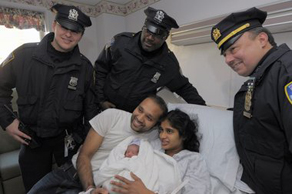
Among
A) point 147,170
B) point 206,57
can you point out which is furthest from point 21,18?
point 147,170

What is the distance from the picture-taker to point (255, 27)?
2.94 feet

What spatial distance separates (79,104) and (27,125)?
1.28 ft

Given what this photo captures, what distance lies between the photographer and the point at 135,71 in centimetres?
157

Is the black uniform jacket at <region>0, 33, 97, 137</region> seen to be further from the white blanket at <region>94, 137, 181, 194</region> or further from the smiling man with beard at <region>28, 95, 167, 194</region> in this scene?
the white blanket at <region>94, 137, 181, 194</region>

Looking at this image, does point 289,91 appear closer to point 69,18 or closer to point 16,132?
point 69,18

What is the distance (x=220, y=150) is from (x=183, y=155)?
0.25 metres

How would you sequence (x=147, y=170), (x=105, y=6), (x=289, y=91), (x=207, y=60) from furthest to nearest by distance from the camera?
(x=105, y=6) → (x=207, y=60) → (x=147, y=170) → (x=289, y=91)

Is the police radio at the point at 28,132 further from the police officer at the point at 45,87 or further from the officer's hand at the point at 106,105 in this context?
the officer's hand at the point at 106,105

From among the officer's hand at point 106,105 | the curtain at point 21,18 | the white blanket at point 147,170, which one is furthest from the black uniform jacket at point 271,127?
the curtain at point 21,18

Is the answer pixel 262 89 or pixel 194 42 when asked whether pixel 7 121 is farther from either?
pixel 194 42

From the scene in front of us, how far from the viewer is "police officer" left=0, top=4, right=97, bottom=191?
1276 millimetres

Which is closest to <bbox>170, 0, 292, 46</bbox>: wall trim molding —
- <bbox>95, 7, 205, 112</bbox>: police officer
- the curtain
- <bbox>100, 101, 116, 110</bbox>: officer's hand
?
<bbox>95, 7, 205, 112</bbox>: police officer

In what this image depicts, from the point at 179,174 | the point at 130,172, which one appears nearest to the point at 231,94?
the point at 179,174

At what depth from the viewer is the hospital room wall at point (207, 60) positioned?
1660mm
